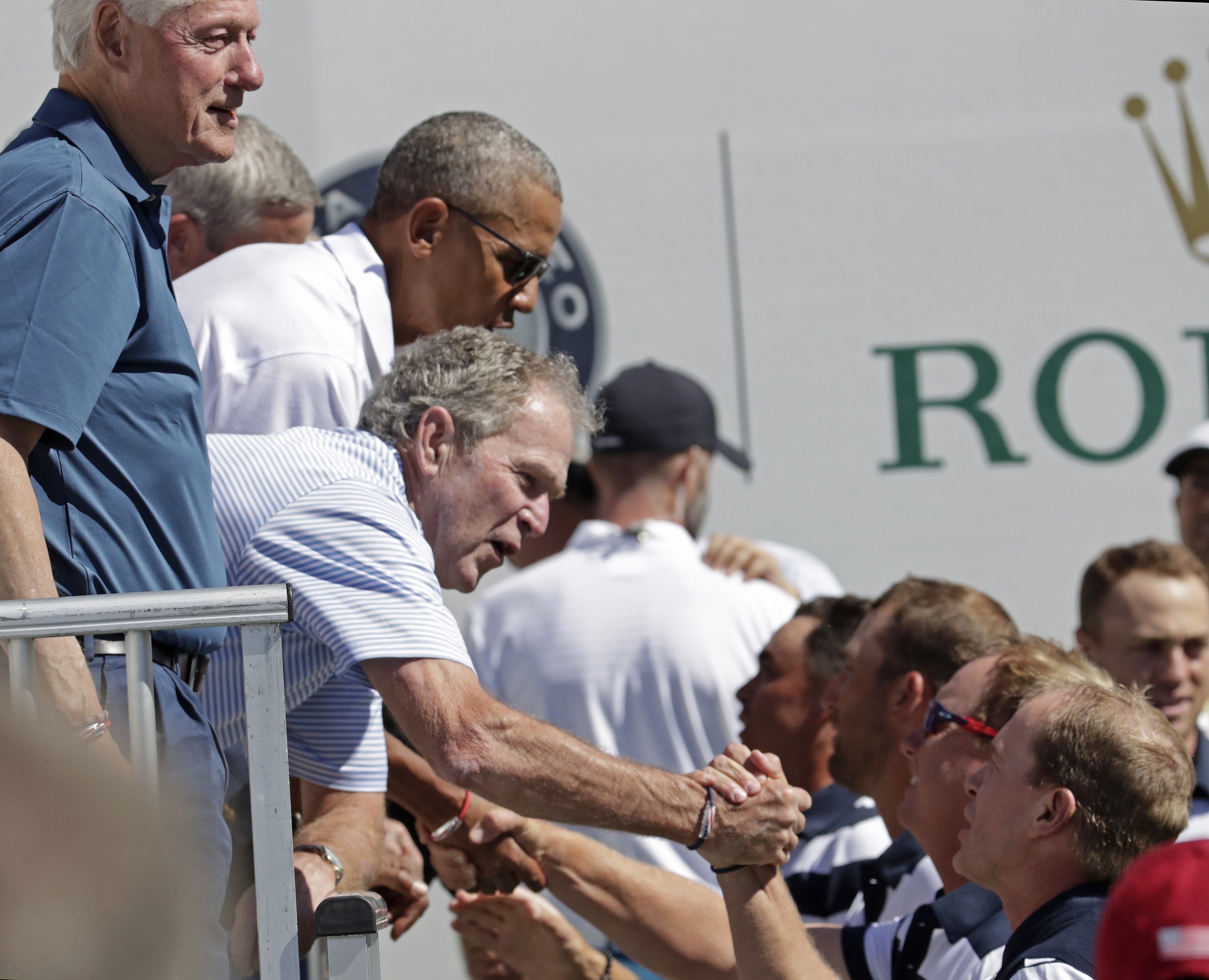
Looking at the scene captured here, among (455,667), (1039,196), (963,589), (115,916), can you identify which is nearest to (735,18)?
(1039,196)

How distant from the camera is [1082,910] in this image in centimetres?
179

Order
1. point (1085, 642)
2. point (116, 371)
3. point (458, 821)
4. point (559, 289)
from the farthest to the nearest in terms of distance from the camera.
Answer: point (559, 289)
point (1085, 642)
point (458, 821)
point (116, 371)

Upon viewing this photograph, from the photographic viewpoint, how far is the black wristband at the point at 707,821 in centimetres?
194

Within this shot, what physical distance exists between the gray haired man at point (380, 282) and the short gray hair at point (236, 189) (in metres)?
0.28

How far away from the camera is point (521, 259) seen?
2602mm

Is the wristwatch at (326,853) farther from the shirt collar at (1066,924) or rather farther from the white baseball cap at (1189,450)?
the white baseball cap at (1189,450)

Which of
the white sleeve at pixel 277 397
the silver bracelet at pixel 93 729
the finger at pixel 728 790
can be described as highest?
the white sleeve at pixel 277 397

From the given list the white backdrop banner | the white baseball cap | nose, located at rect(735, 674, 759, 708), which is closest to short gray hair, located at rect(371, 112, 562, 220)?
nose, located at rect(735, 674, 759, 708)

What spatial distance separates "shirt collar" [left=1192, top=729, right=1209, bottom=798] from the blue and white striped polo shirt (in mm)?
1758

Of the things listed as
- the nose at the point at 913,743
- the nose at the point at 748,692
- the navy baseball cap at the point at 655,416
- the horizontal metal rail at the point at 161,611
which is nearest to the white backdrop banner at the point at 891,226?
the navy baseball cap at the point at 655,416

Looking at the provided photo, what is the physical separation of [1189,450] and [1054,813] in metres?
2.41

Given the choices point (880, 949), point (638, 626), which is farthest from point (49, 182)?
point (638, 626)

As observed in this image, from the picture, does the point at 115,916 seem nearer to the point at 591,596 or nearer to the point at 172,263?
the point at 172,263

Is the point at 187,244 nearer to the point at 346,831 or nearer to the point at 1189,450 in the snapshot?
the point at 346,831
